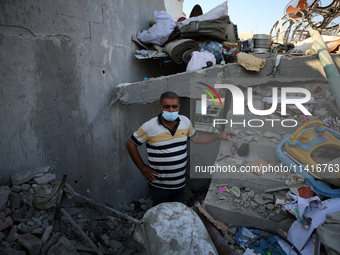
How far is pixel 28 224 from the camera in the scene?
206 cm

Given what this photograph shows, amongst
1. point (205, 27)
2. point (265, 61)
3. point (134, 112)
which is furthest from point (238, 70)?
point (134, 112)

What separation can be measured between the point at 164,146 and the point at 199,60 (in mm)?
2480

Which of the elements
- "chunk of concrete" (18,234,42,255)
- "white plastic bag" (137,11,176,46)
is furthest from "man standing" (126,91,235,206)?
"white plastic bag" (137,11,176,46)

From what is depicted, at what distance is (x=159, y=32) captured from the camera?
4.70 meters

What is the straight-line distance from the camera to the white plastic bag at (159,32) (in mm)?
4664

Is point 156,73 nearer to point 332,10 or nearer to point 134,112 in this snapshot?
point 134,112

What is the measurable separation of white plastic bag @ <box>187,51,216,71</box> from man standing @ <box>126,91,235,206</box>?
76.9 inches

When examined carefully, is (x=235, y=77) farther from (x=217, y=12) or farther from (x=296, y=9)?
(x=296, y=9)

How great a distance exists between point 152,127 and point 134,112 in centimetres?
235

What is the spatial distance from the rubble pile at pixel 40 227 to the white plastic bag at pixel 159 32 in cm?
326

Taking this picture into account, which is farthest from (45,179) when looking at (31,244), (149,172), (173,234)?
(173,234)

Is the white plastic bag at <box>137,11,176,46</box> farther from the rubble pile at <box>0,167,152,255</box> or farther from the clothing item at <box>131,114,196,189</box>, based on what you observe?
the rubble pile at <box>0,167,152,255</box>

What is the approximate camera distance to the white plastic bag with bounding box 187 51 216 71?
4.41 meters

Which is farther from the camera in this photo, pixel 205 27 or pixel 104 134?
pixel 205 27
